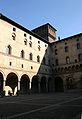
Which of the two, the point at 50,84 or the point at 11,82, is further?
the point at 50,84

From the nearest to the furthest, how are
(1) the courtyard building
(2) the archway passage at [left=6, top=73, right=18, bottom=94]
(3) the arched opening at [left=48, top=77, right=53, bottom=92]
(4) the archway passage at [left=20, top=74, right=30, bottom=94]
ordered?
(1) the courtyard building, (2) the archway passage at [left=6, top=73, right=18, bottom=94], (4) the archway passage at [left=20, top=74, right=30, bottom=94], (3) the arched opening at [left=48, top=77, right=53, bottom=92]

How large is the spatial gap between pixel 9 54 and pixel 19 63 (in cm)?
288

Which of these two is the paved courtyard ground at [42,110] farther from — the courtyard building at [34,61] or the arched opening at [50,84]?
the arched opening at [50,84]

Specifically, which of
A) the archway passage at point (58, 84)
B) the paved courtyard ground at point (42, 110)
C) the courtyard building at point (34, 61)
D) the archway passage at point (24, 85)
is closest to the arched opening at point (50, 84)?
the courtyard building at point (34, 61)

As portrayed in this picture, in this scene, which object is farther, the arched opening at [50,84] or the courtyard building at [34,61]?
the arched opening at [50,84]

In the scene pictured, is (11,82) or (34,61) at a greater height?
(34,61)

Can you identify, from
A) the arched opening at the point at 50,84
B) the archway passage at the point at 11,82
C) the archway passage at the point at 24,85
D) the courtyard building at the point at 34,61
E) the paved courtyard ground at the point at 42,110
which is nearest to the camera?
the paved courtyard ground at the point at 42,110

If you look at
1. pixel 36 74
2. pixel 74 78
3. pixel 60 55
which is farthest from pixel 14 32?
pixel 74 78

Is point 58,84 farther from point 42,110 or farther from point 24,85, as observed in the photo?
point 42,110

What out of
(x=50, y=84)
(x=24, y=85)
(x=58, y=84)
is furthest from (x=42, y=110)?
(x=58, y=84)

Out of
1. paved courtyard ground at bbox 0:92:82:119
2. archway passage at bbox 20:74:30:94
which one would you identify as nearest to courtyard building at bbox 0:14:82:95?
archway passage at bbox 20:74:30:94

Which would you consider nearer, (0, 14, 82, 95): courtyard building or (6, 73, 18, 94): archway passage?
(0, 14, 82, 95): courtyard building

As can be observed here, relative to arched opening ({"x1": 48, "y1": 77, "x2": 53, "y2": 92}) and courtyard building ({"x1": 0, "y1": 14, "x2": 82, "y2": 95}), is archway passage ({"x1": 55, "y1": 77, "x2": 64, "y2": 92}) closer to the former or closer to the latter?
courtyard building ({"x1": 0, "y1": 14, "x2": 82, "y2": 95})

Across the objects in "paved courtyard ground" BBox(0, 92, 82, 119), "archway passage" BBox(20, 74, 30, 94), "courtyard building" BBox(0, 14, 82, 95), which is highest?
"courtyard building" BBox(0, 14, 82, 95)
